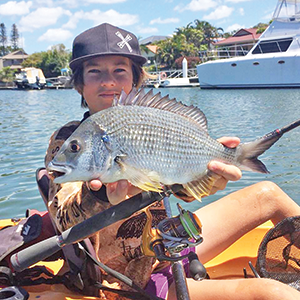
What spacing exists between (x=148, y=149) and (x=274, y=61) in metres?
36.8

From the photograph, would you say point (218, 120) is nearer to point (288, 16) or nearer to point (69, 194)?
point (69, 194)

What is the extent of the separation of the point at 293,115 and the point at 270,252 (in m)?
16.1

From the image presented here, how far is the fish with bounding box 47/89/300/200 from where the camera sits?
1.82 metres

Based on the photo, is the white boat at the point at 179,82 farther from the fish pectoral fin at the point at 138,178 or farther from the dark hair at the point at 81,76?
the fish pectoral fin at the point at 138,178

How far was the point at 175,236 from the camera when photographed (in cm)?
214

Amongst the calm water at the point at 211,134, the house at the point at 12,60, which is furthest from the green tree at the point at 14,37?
the calm water at the point at 211,134

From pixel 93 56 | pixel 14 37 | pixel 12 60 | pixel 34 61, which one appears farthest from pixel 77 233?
pixel 14 37

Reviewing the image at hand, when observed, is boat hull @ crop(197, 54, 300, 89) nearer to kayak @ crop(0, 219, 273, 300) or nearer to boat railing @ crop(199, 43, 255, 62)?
boat railing @ crop(199, 43, 255, 62)

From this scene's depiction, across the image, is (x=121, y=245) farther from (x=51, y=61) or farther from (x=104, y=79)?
(x=51, y=61)

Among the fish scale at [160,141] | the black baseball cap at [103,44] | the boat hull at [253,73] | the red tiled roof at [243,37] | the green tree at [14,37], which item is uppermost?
the green tree at [14,37]

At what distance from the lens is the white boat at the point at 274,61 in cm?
3497

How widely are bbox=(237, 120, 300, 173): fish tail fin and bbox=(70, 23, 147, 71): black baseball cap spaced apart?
115 cm

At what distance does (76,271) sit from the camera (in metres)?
2.47

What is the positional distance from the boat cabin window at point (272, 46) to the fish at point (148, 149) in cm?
3749
